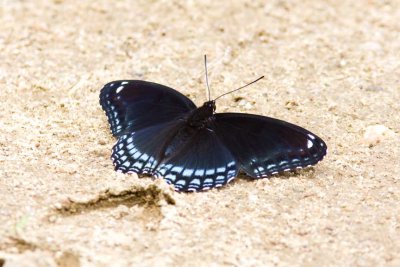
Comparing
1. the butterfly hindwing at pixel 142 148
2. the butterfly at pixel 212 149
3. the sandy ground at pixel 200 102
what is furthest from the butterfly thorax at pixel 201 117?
the sandy ground at pixel 200 102

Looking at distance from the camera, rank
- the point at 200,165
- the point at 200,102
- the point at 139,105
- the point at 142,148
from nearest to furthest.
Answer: the point at 200,165 → the point at 142,148 → the point at 139,105 → the point at 200,102

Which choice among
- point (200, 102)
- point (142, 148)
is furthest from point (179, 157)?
point (200, 102)

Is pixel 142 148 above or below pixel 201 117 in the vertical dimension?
below

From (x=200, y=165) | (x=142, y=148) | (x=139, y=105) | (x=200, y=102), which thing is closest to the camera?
(x=200, y=165)

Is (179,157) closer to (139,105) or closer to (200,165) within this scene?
(200,165)

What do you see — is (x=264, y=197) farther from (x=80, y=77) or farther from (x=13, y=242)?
(x=80, y=77)

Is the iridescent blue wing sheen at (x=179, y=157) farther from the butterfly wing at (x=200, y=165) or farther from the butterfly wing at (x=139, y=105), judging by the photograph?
the butterfly wing at (x=139, y=105)

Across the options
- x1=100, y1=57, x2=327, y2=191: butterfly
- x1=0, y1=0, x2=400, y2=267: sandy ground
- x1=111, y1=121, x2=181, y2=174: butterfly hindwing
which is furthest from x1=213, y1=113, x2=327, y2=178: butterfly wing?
x1=111, y1=121, x2=181, y2=174: butterfly hindwing
